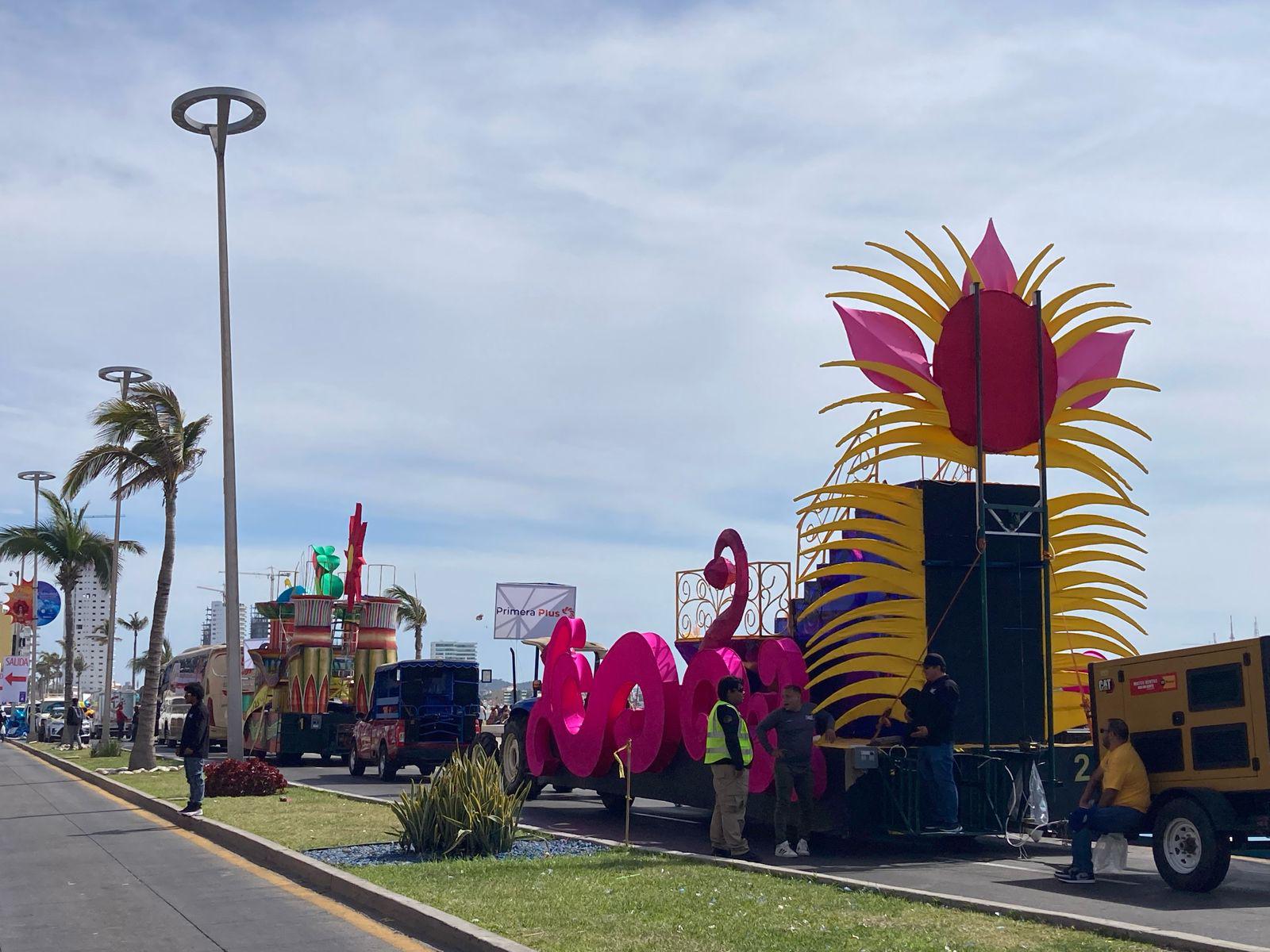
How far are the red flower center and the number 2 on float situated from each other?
350 centimetres

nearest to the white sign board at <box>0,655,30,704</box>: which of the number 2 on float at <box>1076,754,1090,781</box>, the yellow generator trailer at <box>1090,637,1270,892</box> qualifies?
the number 2 on float at <box>1076,754,1090,781</box>

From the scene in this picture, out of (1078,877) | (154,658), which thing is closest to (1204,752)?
(1078,877)

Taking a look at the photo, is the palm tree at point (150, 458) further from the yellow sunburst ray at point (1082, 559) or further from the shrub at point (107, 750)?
the yellow sunburst ray at point (1082, 559)

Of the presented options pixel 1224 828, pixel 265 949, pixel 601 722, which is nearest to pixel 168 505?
pixel 601 722

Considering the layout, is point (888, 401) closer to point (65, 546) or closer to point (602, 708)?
point (602, 708)

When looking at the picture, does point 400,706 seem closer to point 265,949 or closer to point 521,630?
point 521,630

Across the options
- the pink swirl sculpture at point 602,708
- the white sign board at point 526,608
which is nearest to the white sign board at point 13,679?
the white sign board at point 526,608

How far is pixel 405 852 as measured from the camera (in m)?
12.4

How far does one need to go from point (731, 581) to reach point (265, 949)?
874 centimetres

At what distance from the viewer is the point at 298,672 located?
109 ft

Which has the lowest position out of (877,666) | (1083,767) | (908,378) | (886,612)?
(1083,767)

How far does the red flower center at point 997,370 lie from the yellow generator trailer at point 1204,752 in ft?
12.1

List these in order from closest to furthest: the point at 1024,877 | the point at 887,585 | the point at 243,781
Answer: the point at 1024,877, the point at 887,585, the point at 243,781

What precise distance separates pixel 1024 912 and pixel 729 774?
14.3ft
